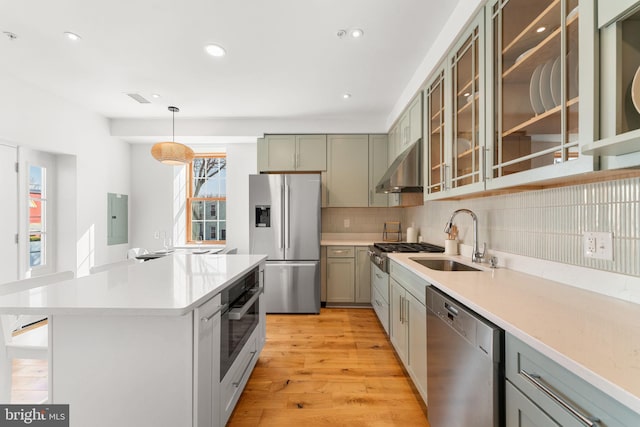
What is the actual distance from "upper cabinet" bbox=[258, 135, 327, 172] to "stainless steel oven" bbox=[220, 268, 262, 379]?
2250mm

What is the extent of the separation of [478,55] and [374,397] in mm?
2317

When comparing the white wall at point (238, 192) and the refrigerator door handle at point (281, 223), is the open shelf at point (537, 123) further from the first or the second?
the white wall at point (238, 192)

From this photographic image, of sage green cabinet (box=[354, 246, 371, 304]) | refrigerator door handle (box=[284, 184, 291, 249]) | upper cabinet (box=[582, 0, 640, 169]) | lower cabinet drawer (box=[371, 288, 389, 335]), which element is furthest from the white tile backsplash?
refrigerator door handle (box=[284, 184, 291, 249])

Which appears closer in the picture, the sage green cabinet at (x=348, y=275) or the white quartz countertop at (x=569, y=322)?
the white quartz countertop at (x=569, y=322)

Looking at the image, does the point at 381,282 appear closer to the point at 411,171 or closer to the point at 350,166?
the point at 411,171

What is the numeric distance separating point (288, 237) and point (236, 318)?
83.8 inches

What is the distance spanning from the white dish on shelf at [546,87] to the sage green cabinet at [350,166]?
9.69 feet

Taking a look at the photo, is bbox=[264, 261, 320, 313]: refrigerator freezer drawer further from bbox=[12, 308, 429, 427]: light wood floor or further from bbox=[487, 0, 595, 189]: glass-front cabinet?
bbox=[487, 0, 595, 189]: glass-front cabinet

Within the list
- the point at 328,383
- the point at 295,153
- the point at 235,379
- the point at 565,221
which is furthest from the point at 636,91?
the point at 295,153

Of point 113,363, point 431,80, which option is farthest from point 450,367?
point 431,80

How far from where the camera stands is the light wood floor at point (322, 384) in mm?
1814

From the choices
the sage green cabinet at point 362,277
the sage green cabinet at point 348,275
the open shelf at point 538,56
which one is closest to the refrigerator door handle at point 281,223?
the sage green cabinet at point 348,275

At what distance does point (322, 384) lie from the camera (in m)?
2.16

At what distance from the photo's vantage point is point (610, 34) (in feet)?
2.88
